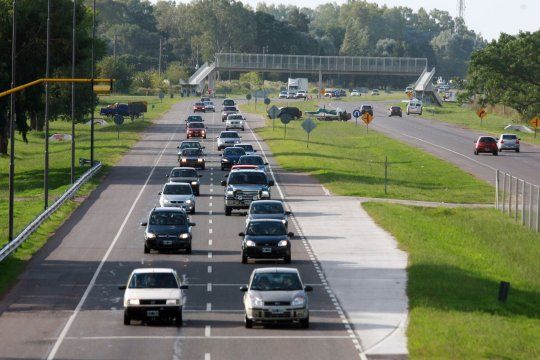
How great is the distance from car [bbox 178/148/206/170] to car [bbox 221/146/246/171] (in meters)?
1.35

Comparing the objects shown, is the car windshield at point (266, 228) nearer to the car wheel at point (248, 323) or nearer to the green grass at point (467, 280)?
the green grass at point (467, 280)

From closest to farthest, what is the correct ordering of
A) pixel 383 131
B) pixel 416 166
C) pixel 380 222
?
1. pixel 380 222
2. pixel 416 166
3. pixel 383 131

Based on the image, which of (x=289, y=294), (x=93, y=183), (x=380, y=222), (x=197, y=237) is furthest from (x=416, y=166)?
(x=289, y=294)

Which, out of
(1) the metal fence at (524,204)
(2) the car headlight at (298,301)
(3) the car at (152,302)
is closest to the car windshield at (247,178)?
(1) the metal fence at (524,204)

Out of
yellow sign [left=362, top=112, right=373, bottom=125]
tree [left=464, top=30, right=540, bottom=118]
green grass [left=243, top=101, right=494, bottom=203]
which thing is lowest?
green grass [left=243, top=101, right=494, bottom=203]

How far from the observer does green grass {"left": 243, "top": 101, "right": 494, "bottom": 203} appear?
245 ft

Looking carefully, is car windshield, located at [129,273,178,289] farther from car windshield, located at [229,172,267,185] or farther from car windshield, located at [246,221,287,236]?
car windshield, located at [229,172,267,185]

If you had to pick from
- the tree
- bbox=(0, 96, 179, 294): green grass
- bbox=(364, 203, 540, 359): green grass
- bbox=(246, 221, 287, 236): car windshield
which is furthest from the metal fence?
the tree

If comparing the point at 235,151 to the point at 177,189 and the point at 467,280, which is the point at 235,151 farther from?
the point at 467,280

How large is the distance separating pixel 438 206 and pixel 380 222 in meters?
8.97

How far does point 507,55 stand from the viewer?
451 ft

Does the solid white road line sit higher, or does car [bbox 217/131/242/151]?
car [bbox 217/131/242/151]

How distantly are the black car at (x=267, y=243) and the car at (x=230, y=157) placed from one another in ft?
125

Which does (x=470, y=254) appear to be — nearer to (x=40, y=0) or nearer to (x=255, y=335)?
(x=255, y=335)
